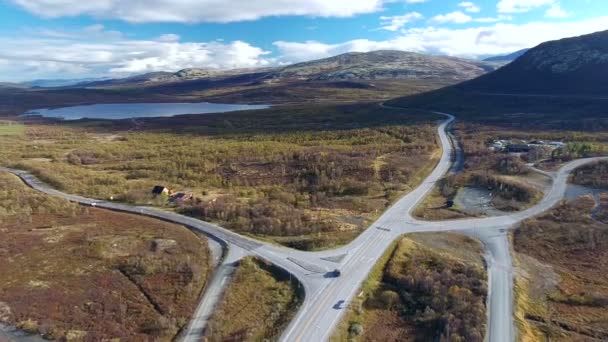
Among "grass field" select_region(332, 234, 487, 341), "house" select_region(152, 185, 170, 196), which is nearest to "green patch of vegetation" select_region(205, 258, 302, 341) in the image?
"grass field" select_region(332, 234, 487, 341)

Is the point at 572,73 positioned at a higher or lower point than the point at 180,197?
higher

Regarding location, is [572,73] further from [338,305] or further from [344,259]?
[338,305]

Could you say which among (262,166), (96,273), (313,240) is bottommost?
(96,273)

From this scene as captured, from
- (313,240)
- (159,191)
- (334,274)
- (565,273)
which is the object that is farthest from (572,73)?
(334,274)

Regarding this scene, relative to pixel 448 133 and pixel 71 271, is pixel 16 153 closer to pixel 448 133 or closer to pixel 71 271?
pixel 71 271

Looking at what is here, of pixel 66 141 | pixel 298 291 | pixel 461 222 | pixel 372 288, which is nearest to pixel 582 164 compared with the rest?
pixel 461 222

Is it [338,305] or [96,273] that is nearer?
[338,305]
